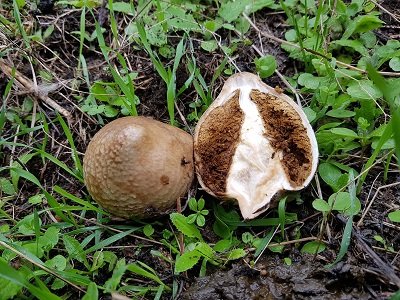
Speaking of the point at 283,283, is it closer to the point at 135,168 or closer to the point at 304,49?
the point at 135,168

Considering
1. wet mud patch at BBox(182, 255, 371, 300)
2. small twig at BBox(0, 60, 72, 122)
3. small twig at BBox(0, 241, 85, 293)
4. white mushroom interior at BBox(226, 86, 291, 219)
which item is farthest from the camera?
small twig at BBox(0, 60, 72, 122)

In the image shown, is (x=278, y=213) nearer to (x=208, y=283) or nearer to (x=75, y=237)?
(x=208, y=283)

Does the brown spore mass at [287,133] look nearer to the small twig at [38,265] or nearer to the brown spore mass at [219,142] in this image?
the brown spore mass at [219,142]

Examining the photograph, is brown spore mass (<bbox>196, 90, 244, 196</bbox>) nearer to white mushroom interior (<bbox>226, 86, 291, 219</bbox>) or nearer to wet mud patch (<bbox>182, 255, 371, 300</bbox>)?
white mushroom interior (<bbox>226, 86, 291, 219</bbox>)

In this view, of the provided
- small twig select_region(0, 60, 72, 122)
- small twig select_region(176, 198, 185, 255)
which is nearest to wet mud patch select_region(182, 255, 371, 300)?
small twig select_region(176, 198, 185, 255)

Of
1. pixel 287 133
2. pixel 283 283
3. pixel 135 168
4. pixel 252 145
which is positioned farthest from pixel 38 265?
pixel 287 133

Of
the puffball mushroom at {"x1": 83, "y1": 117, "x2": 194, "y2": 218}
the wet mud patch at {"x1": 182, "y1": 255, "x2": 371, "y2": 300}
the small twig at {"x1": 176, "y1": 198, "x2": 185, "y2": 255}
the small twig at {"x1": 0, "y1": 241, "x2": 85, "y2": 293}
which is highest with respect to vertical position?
the puffball mushroom at {"x1": 83, "y1": 117, "x2": 194, "y2": 218}
